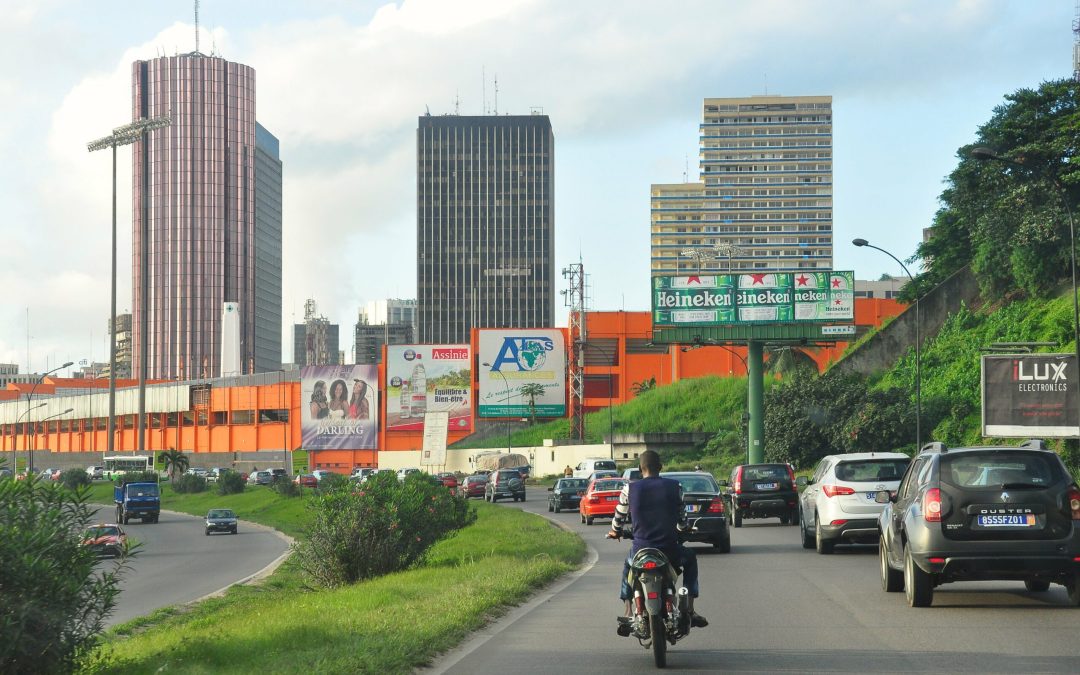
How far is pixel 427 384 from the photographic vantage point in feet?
373

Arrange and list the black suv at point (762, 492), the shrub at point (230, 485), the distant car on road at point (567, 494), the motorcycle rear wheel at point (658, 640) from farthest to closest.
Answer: the shrub at point (230, 485) < the distant car on road at point (567, 494) < the black suv at point (762, 492) < the motorcycle rear wheel at point (658, 640)

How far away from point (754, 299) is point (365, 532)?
40093mm

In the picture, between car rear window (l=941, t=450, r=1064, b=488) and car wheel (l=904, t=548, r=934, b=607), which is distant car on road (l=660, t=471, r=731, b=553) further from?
car rear window (l=941, t=450, r=1064, b=488)

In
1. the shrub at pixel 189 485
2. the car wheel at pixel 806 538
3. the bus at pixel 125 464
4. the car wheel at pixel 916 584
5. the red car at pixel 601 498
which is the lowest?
the shrub at pixel 189 485

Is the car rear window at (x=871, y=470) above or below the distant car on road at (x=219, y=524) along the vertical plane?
above

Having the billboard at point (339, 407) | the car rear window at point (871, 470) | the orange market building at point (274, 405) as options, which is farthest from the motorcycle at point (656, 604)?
the billboard at point (339, 407)

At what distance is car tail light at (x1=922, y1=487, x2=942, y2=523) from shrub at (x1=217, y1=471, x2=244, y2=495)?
3217 inches

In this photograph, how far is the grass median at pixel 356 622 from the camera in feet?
35.1

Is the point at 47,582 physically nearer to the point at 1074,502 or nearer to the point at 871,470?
the point at 1074,502

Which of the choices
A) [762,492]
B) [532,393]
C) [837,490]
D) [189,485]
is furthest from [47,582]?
[532,393]

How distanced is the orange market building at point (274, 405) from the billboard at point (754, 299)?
51.1 metres

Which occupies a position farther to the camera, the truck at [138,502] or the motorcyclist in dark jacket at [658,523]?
the truck at [138,502]

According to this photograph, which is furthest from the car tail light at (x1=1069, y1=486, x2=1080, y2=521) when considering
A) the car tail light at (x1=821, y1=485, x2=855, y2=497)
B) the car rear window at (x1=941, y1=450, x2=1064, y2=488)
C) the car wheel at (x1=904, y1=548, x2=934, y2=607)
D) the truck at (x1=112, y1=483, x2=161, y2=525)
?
the truck at (x1=112, y1=483, x2=161, y2=525)

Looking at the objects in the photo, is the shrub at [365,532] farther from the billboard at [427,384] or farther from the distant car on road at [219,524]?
the billboard at [427,384]
